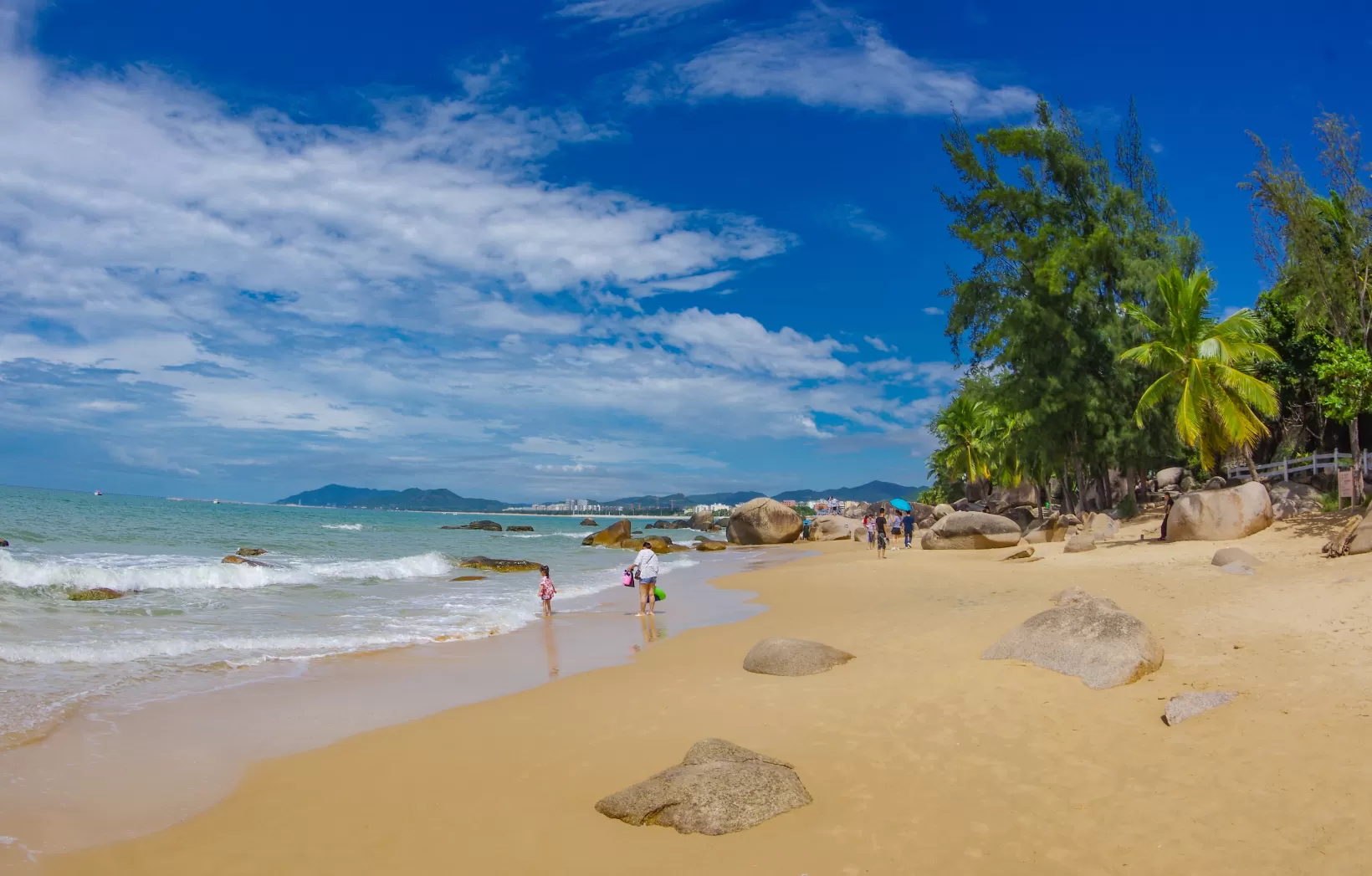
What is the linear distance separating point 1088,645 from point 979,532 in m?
20.1

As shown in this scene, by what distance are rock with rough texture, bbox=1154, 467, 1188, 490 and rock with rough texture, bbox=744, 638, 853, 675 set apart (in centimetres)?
3511

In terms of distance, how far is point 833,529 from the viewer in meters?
48.5

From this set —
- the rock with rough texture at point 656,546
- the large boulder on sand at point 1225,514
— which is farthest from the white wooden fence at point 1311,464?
the rock with rough texture at point 656,546

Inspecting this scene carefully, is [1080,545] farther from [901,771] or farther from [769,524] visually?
[769,524]

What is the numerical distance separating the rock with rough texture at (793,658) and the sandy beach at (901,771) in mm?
223

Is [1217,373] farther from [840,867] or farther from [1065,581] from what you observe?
[840,867]

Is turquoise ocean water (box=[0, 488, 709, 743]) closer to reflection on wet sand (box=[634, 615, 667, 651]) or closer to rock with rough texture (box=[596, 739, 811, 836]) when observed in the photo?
reflection on wet sand (box=[634, 615, 667, 651])

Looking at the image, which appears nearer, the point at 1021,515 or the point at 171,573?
the point at 171,573

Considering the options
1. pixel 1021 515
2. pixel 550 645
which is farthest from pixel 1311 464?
pixel 550 645

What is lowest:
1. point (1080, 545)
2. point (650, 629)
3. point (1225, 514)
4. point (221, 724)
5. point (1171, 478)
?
point (650, 629)

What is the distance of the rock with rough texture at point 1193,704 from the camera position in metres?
6.39

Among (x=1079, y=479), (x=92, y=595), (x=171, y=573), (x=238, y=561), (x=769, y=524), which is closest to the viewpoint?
(x=92, y=595)

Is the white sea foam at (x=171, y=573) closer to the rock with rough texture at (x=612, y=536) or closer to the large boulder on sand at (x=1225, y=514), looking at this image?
the rock with rough texture at (x=612, y=536)

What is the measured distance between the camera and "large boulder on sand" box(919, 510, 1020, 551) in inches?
1064
